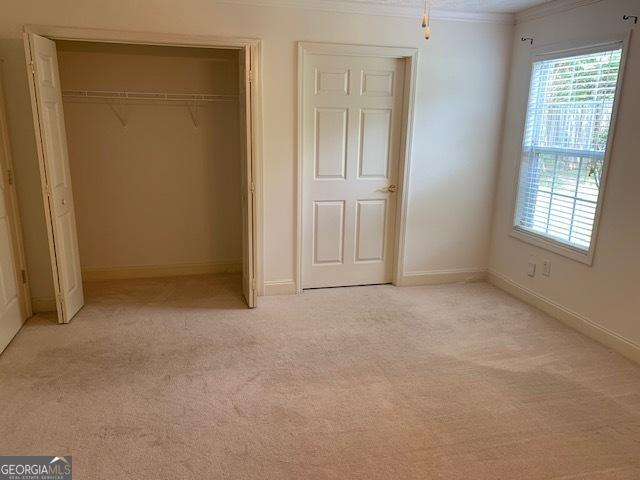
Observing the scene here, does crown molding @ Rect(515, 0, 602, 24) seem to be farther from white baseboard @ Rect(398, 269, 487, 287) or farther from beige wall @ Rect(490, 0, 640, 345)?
white baseboard @ Rect(398, 269, 487, 287)

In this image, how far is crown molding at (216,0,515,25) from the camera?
3.81 meters

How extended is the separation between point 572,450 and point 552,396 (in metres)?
0.50

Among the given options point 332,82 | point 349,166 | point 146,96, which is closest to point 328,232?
point 349,166

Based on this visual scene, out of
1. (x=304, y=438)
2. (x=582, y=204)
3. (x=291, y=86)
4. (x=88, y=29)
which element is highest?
(x=88, y=29)

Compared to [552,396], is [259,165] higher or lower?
higher

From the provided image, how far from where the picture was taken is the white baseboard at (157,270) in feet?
15.5

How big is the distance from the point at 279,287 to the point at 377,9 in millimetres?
2541

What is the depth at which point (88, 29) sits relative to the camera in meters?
3.51

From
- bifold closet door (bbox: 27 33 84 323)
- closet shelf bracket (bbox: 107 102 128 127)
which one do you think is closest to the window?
closet shelf bracket (bbox: 107 102 128 127)

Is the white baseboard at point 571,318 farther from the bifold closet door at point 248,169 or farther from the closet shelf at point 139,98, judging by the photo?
the closet shelf at point 139,98

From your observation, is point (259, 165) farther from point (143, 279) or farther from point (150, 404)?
point (150, 404)

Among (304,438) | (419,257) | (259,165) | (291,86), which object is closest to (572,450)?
(304,438)

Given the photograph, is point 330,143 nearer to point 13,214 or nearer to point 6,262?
point 13,214

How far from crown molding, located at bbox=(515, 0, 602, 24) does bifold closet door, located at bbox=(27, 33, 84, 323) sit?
12.5 feet
